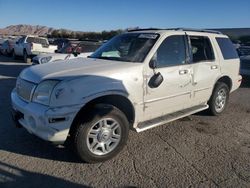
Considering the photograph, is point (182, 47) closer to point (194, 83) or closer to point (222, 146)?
point (194, 83)

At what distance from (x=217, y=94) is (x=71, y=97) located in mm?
3762

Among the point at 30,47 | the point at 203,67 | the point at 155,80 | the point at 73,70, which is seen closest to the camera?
the point at 73,70

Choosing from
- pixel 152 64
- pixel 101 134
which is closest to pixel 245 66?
pixel 152 64

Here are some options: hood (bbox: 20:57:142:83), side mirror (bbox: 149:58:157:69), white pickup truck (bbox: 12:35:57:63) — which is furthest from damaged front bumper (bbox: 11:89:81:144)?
white pickup truck (bbox: 12:35:57:63)

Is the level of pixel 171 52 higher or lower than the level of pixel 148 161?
higher

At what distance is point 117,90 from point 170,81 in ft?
3.83

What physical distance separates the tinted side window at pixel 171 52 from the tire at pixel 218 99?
4.74 feet

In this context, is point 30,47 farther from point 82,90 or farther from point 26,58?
point 82,90

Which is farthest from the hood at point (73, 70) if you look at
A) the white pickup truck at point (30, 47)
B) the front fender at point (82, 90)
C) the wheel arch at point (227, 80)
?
the white pickup truck at point (30, 47)

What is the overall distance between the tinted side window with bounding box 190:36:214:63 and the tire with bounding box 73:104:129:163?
223 centimetres

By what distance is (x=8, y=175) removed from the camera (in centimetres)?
387

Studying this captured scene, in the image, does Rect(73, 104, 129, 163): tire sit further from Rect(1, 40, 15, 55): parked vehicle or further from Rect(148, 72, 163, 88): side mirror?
Rect(1, 40, 15, 55): parked vehicle

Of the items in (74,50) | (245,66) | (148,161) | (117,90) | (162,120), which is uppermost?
(117,90)

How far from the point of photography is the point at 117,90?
4.36 metres
